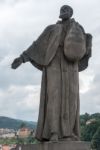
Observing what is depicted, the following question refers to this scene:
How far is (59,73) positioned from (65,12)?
1.46 meters

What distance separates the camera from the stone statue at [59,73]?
1373 centimetres

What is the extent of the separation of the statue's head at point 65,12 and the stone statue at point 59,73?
2 cm

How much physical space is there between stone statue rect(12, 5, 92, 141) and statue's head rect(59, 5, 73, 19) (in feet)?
0.07

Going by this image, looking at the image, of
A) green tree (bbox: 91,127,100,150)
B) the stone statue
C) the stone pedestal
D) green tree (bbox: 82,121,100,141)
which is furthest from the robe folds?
green tree (bbox: 82,121,100,141)

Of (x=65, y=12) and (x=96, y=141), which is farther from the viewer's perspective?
(x=96, y=141)

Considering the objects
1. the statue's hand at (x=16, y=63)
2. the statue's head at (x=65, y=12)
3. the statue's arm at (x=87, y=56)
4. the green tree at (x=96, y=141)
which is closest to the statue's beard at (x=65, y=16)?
the statue's head at (x=65, y=12)

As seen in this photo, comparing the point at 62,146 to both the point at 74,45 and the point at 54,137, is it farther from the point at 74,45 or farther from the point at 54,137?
the point at 74,45

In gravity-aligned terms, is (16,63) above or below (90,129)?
below

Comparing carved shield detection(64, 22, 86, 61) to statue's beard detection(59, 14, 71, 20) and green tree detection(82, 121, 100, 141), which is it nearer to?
statue's beard detection(59, 14, 71, 20)

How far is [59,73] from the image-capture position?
14.0 metres

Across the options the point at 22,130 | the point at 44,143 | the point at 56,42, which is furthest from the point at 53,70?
the point at 22,130

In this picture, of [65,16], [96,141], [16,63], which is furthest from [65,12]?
[96,141]

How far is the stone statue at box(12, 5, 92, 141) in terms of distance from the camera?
13734 millimetres

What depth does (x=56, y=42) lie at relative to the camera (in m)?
14.2
